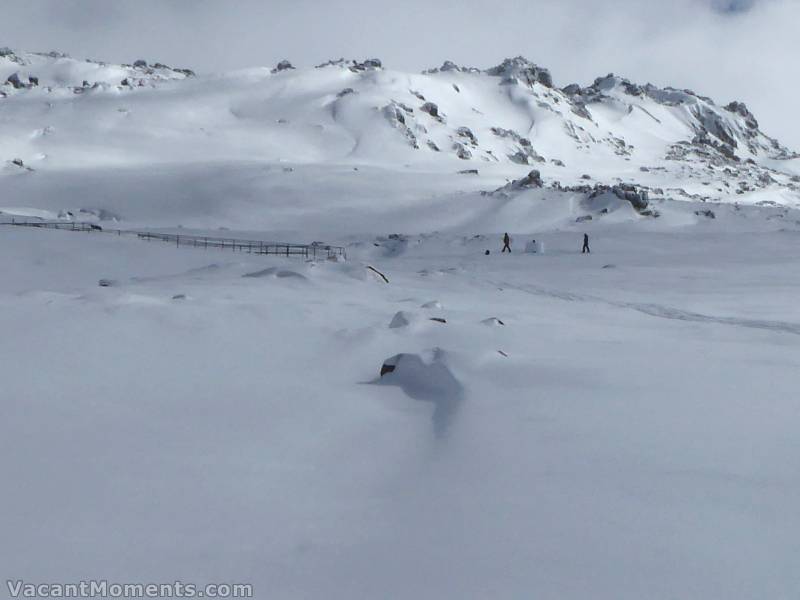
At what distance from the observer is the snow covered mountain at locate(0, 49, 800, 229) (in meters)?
79.9

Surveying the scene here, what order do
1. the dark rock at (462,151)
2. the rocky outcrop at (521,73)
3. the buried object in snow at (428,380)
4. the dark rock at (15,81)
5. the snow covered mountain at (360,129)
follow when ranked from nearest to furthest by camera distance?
the buried object in snow at (428,380) < the snow covered mountain at (360,129) < the dark rock at (462,151) < the dark rock at (15,81) < the rocky outcrop at (521,73)

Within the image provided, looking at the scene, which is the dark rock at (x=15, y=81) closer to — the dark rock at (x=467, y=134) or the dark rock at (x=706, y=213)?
the dark rock at (x=467, y=134)

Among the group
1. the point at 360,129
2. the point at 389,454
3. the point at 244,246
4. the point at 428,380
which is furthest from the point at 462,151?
the point at 389,454

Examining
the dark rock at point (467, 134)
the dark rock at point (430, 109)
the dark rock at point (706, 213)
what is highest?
the dark rock at point (430, 109)

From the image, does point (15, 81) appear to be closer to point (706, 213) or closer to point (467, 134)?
point (467, 134)

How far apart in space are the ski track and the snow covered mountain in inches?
1426

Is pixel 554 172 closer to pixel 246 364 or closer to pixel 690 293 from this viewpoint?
pixel 690 293

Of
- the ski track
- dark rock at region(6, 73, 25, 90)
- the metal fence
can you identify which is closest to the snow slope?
the ski track

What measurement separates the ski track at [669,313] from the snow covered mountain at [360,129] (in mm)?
36224

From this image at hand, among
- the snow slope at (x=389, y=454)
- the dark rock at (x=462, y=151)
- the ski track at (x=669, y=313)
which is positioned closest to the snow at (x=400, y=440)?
the snow slope at (x=389, y=454)

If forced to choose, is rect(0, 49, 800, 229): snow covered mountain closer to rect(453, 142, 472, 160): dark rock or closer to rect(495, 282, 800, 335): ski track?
rect(453, 142, 472, 160): dark rock

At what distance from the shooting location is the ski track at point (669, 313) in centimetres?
1360

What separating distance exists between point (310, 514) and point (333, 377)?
3.71 metres

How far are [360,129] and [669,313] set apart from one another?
84883mm
